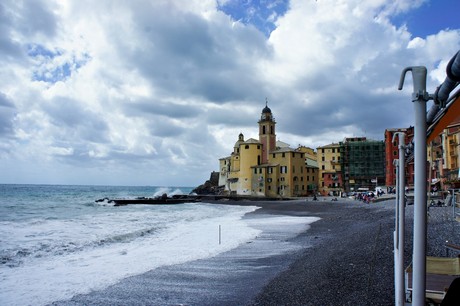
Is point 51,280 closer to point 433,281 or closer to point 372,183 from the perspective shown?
point 433,281

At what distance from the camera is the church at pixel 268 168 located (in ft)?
259

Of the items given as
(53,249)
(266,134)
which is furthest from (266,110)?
(53,249)

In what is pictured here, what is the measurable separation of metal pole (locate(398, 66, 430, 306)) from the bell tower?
81.6m

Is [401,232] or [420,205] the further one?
[401,232]

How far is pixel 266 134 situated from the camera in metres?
84.6

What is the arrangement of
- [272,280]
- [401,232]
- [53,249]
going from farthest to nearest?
[53,249] < [272,280] < [401,232]

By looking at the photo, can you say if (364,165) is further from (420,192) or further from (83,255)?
(420,192)

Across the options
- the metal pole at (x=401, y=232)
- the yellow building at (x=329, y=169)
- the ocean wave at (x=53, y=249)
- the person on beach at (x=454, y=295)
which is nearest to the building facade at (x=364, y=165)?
the yellow building at (x=329, y=169)

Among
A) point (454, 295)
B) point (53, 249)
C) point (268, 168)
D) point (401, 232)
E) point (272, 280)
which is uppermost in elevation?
point (268, 168)

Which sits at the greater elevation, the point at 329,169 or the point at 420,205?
the point at 329,169

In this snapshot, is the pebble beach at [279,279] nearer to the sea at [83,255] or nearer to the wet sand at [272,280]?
the wet sand at [272,280]

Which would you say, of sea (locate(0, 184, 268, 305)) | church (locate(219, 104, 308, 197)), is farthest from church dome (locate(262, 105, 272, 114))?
sea (locate(0, 184, 268, 305))

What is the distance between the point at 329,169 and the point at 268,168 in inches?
656

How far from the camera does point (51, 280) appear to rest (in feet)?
38.1
